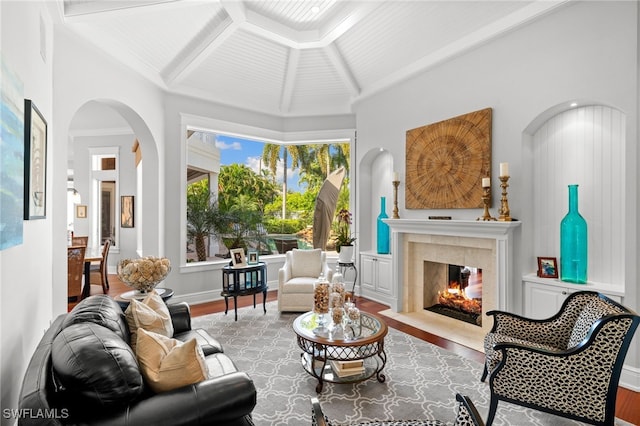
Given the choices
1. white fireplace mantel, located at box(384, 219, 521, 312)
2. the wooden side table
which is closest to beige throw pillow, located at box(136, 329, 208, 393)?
the wooden side table

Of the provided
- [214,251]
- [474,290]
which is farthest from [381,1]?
[214,251]

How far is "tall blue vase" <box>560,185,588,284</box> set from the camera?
293 centimetres

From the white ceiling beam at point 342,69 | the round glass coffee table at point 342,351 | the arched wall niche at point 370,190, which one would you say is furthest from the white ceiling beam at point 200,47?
the round glass coffee table at point 342,351

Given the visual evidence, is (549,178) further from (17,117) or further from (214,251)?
(214,251)

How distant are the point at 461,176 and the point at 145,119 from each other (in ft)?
13.6

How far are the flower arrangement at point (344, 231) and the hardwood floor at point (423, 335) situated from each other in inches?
37.6

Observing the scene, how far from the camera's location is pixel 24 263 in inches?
77.1

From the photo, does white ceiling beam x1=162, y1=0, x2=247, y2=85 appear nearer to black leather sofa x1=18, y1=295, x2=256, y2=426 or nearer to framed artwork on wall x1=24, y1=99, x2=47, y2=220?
framed artwork on wall x1=24, y1=99, x2=47, y2=220

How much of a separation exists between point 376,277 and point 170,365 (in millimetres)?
3919

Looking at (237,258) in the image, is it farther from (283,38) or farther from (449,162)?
(449,162)

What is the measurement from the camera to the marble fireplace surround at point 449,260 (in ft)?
11.0

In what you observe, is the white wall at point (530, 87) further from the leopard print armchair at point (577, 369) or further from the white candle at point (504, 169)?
the leopard print armchair at point (577, 369)

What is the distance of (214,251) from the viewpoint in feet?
18.3

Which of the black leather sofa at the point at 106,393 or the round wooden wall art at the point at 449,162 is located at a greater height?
the round wooden wall art at the point at 449,162
